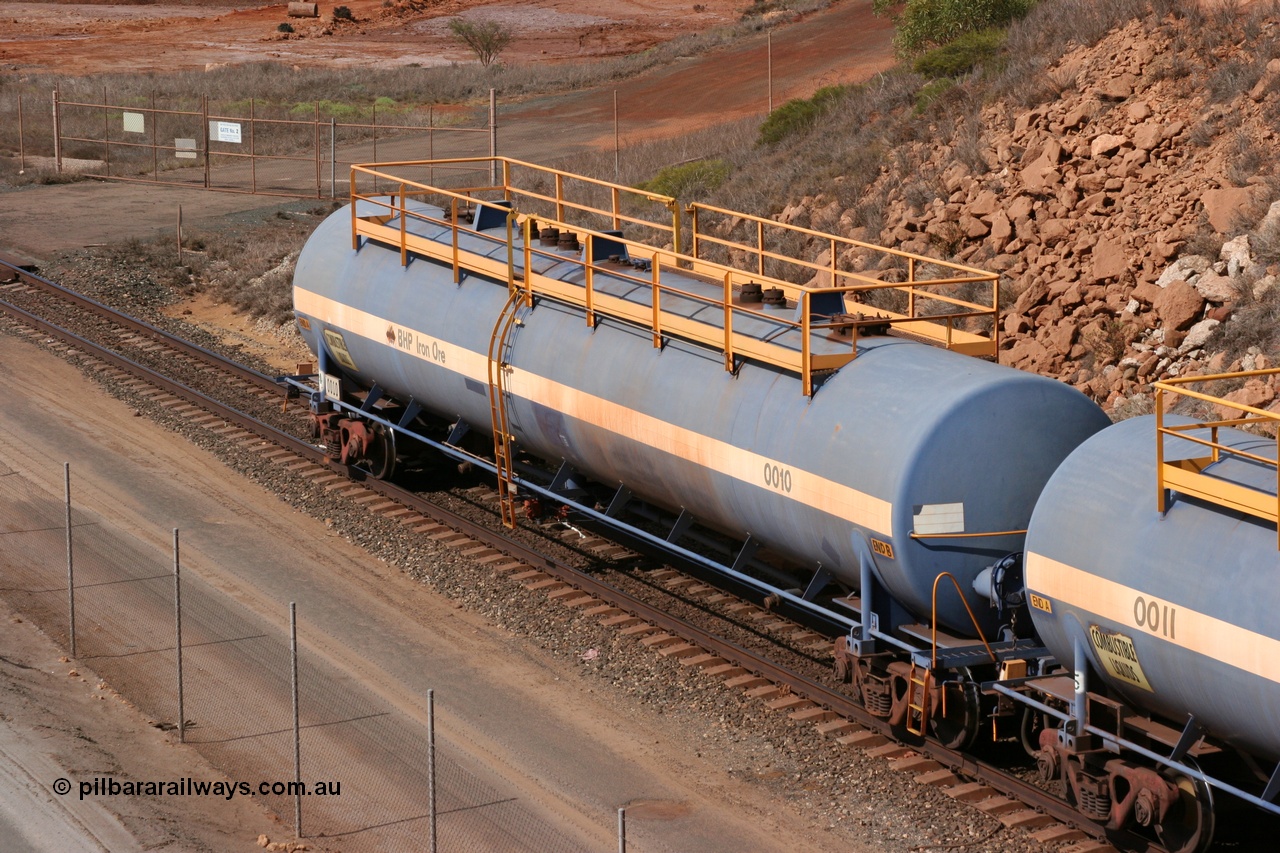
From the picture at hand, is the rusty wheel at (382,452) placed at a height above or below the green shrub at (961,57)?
below

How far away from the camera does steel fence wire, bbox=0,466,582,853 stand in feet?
41.9

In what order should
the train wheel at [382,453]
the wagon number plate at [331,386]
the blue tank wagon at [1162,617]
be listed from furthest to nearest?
the wagon number plate at [331,386], the train wheel at [382,453], the blue tank wagon at [1162,617]

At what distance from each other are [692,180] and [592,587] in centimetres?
2008

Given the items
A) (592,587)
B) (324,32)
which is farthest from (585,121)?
(324,32)

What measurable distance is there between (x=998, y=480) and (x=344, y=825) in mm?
6190

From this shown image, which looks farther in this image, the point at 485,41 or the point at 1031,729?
the point at 485,41

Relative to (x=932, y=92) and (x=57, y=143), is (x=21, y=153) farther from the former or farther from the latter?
(x=932, y=92)

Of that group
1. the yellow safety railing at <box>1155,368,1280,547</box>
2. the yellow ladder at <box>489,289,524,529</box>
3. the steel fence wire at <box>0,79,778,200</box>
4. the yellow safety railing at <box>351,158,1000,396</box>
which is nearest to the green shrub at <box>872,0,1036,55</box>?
the steel fence wire at <box>0,79,778,200</box>

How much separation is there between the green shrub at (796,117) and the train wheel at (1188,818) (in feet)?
85.5

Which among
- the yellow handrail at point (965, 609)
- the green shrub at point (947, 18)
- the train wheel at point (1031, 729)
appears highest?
the green shrub at point (947, 18)

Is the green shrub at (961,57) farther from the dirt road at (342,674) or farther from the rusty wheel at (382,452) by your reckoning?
the dirt road at (342,674)

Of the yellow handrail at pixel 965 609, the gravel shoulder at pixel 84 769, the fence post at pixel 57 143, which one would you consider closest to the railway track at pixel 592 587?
the yellow handrail at pixel 965 609

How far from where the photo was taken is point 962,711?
43.6 feet

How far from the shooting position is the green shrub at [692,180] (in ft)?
115
